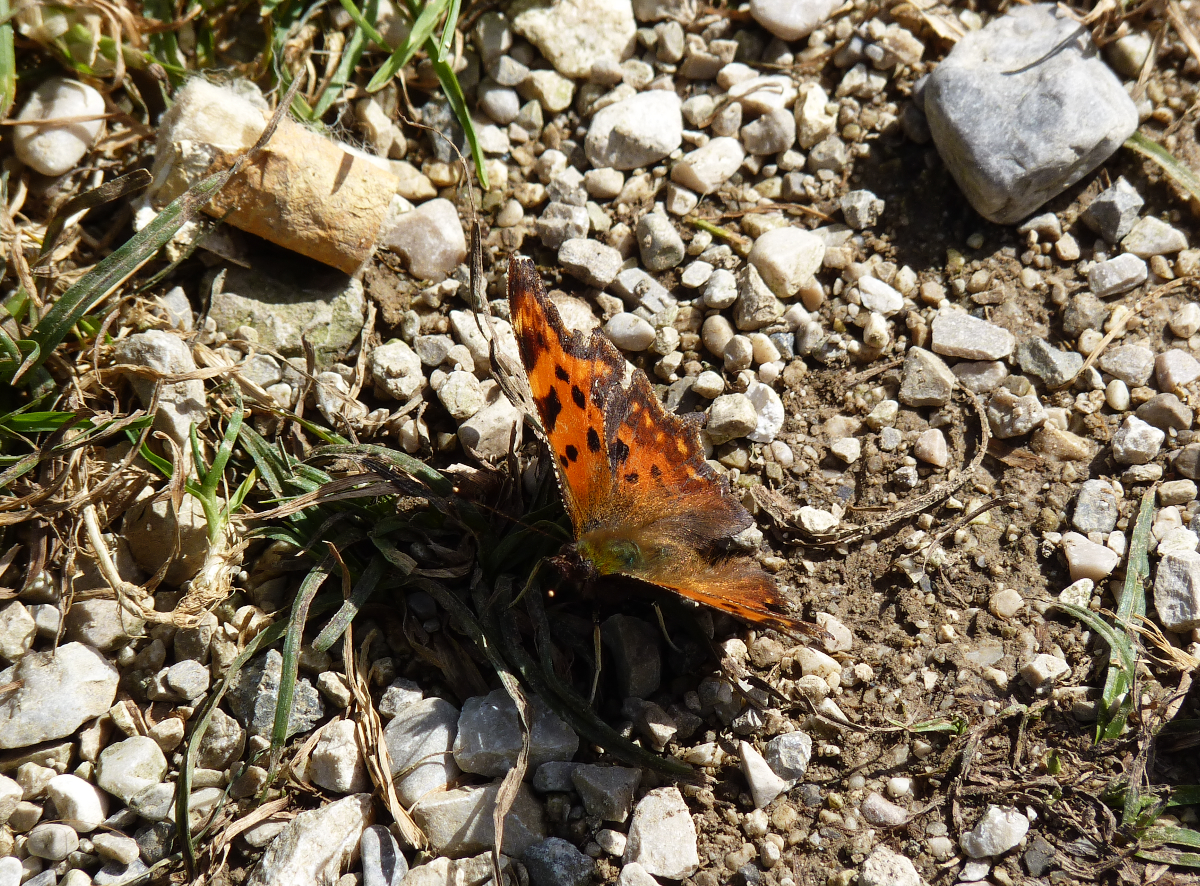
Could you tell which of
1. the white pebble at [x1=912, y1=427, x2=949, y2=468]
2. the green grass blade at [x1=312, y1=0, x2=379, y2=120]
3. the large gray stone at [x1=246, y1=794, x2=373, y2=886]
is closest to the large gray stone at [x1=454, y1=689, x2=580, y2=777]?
the large gray stone at [x1=246, y1=794, x2=373, y2=886]

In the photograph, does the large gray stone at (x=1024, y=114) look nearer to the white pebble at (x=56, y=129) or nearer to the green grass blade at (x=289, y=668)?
the green grass blade at (x=289, y=668)

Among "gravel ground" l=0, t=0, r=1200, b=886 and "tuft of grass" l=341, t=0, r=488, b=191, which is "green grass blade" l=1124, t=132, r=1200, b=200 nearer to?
"gravel ground" l=0, t=0, r=1200, b=886

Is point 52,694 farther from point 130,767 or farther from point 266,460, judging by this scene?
point 266,460

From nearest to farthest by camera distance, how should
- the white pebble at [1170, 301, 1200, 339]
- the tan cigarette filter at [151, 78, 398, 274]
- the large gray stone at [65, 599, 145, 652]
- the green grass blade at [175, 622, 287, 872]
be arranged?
the green grass blade at [175, 622, 287, 872]
the large gray stone at [65, 599, 145, 652]
the tan cigarette filter at [151, 78, 398, 274]
the white pebble at [1170, 301, 1200, 339]

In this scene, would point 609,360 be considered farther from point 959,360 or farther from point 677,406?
point 959,360

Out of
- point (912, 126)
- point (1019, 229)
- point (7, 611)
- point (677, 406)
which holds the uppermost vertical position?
point (912, 126)

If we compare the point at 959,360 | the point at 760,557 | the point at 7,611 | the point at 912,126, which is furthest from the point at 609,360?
the point at 7,611

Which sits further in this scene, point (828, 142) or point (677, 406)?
point (828, 142)
